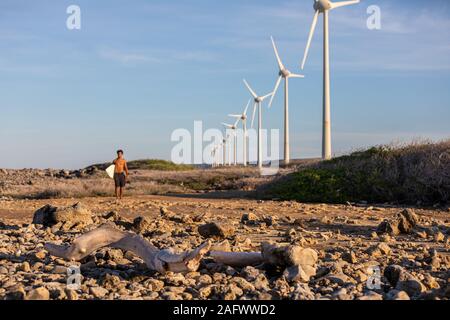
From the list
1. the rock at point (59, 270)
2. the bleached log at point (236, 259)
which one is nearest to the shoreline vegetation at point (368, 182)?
the bleached log at point (236, 259)

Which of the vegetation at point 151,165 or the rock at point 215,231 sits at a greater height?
the rock at point 215,231

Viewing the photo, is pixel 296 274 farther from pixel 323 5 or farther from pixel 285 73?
pixel 285 73

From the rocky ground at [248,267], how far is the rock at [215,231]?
0.02m

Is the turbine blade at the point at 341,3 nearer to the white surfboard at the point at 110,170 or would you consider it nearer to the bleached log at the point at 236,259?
the white surfboard at the point at 110,170

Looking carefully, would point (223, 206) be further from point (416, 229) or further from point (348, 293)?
point (348, 293)

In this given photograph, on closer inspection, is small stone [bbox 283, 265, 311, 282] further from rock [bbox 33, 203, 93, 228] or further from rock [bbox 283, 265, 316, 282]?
rock [bbox 33, 203, 93, 228]

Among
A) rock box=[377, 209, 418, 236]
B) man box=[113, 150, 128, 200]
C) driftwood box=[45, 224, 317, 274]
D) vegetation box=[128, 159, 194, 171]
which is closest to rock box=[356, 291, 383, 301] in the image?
driftwood box=[45, 224, 317, 274]

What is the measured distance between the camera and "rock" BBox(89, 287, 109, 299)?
18.1ft

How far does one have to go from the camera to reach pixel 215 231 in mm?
9008

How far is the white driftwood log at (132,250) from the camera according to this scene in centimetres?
619

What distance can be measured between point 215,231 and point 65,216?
3.72 meters

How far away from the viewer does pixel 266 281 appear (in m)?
5.83
